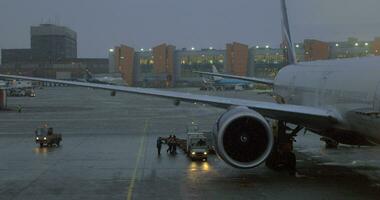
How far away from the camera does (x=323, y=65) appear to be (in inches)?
843

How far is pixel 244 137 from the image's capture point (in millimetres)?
17141

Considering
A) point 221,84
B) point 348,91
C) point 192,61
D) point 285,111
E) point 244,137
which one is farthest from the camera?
point 192,61

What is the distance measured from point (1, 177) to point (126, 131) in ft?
57.7

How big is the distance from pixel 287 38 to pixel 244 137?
15.0 m

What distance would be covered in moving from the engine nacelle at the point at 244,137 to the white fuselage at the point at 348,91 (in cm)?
248

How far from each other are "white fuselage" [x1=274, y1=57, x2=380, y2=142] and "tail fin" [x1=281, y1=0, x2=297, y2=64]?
7126 mm

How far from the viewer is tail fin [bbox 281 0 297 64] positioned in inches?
1188

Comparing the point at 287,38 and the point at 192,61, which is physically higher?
the point at 192,61

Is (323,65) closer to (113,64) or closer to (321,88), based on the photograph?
(321,88)

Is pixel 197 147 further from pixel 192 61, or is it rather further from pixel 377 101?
pixel 192 61

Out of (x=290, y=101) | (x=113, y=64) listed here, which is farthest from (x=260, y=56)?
(x=290, y=101)

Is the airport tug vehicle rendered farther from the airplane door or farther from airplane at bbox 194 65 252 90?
airplane at bbox 194 65 252 90

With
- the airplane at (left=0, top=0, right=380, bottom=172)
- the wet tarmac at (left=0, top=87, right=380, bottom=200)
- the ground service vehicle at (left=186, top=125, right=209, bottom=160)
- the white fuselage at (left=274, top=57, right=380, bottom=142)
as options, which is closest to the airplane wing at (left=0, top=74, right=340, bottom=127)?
the airplane at (left=0, top=0, right=380, bottom=172)

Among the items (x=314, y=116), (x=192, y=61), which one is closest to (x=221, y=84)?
(x=192, y=61)
